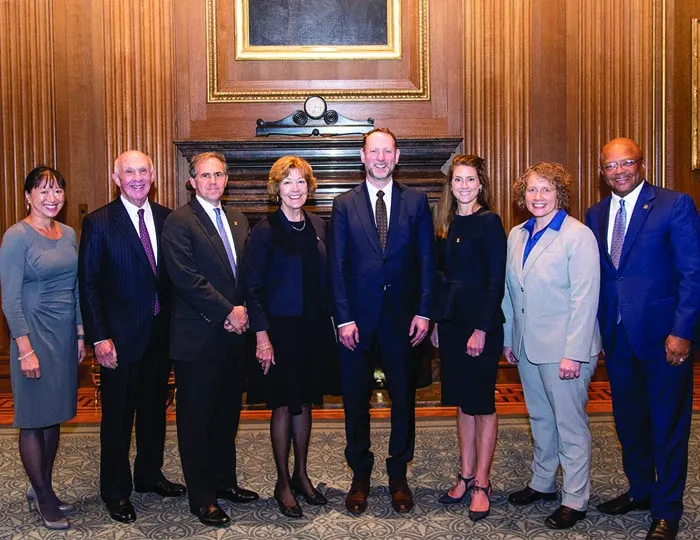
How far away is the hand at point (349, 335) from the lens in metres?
3.20

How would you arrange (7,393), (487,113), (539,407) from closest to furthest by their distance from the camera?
(539,407) → (7,393) → (487,113)

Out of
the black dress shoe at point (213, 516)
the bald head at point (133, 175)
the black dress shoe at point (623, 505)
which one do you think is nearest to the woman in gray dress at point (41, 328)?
the bald head at point (133, 175)

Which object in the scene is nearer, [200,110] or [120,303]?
[120,303]

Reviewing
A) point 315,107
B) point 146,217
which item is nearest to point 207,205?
point 146,217

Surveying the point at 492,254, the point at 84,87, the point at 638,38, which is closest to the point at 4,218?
the point at 84,87

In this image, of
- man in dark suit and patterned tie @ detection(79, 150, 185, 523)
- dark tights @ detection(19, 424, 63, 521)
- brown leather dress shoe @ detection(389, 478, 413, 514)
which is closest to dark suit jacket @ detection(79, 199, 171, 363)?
man in dark suit and patterned tie @ detection(79, 150, 185, 523)

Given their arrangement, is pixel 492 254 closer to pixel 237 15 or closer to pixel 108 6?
pixel 237 15

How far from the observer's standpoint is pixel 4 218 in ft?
19.2

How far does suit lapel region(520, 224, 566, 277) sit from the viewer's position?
3107mm

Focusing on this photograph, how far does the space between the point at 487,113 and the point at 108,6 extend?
3.06m

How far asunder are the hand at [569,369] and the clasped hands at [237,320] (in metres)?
1.32

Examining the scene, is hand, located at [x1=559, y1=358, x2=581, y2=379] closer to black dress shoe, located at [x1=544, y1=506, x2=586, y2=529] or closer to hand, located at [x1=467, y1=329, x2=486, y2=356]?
hand, located at [x1=467, y1=329, x2=486, y2=356]

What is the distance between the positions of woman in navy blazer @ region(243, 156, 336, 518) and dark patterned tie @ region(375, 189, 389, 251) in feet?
0.90

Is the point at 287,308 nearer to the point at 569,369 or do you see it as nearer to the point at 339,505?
the point at 339,505
